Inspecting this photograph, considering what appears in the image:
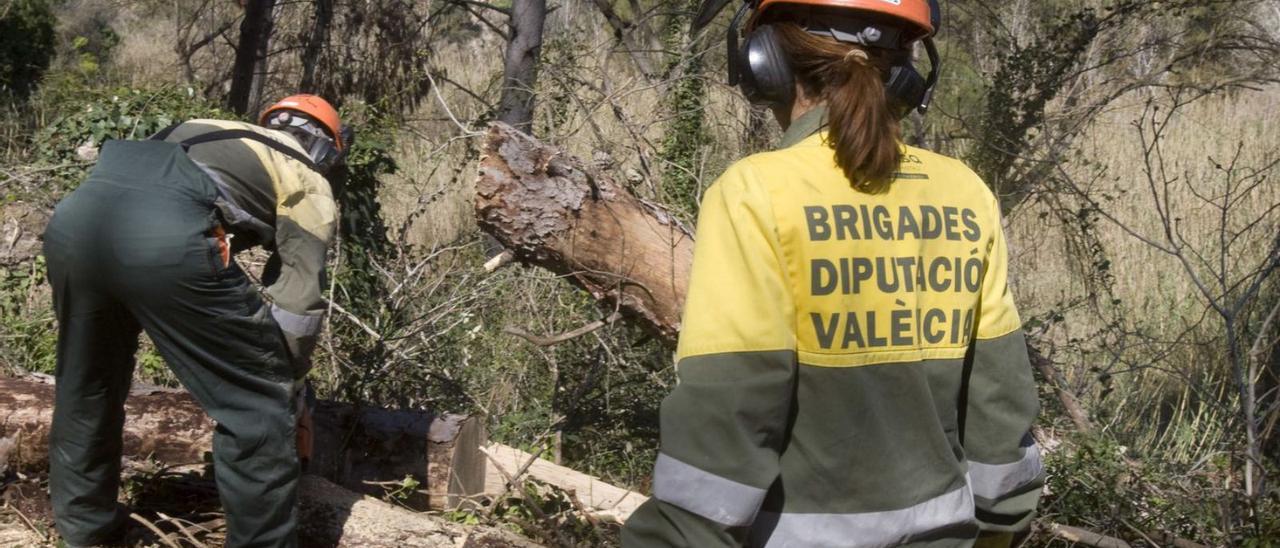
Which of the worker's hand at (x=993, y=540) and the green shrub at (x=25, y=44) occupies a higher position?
the green shrub at (x=25, y=44)

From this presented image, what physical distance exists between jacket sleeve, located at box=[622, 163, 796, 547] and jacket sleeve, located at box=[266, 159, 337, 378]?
236 cm

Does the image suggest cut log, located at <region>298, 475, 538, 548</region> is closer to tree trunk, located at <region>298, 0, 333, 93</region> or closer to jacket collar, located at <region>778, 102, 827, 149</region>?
jacket collar, located at <region>778, 102, 827, 149</region>

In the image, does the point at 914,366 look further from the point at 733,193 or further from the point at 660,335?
the point at 660,335

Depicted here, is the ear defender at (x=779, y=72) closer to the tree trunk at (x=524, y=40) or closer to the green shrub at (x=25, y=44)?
the tree trunk at (x=524, y=40)

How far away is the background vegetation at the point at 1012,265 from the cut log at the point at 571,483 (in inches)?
10.8

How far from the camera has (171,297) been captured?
3451 millimetres

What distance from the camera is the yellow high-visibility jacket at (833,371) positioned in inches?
63.0

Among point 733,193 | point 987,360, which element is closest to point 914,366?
point 987,360

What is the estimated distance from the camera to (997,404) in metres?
1.86

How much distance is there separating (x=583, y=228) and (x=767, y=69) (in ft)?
6.93

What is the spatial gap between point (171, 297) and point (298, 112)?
3.36 feet

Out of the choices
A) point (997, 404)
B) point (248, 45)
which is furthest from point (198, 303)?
point (248, 45)

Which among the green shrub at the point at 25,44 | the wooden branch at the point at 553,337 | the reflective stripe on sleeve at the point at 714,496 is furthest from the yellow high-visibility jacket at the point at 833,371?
the green shrub at the point at 25,44

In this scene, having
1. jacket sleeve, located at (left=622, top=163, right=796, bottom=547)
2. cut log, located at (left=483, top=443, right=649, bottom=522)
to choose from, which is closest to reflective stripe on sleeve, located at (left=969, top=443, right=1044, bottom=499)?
jacket sleeve, located at (left=622, top=163, right=796, bottom=547)
